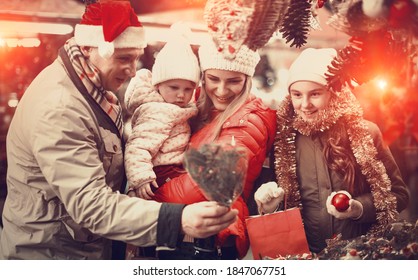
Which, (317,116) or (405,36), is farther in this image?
(317,116)

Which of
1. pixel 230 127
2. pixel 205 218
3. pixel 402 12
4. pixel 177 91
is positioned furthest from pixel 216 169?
pixel 402 12

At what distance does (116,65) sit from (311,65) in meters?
0.65

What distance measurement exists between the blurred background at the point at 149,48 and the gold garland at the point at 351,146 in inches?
2.5

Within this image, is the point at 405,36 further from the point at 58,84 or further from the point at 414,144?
the point at 58,84

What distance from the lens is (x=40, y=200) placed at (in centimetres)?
174

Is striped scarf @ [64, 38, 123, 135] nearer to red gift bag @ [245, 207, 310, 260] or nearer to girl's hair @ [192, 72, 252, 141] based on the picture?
girl's hair @ [192, 72, 252, 141]

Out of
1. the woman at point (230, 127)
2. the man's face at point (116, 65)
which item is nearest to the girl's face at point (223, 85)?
the woman at point (230, 127)

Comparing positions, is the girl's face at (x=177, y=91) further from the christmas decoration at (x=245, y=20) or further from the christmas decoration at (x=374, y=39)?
the christmas decoration at (x=374, y=39)

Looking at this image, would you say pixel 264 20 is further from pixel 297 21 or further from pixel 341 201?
pixel 341 201

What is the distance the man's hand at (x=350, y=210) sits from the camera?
1786 millimetres

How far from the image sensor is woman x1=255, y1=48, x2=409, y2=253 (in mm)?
1788
